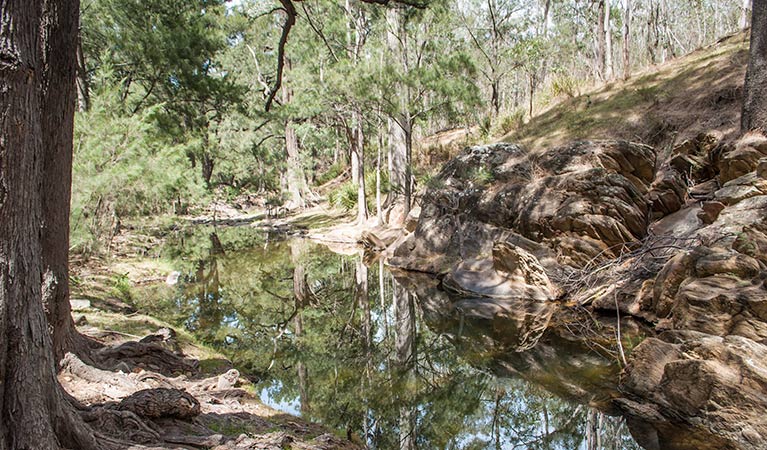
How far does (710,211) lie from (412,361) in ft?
17.7

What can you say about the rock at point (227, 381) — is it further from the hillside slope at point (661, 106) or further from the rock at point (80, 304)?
the hillside slope at point (661, 106)

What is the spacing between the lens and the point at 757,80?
9.51 m

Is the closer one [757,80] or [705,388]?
[705,388]

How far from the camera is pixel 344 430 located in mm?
4707

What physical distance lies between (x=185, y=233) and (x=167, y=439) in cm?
1993

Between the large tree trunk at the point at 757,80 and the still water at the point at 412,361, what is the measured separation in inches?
214

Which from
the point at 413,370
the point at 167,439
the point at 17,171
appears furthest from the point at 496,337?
the point at 17,171

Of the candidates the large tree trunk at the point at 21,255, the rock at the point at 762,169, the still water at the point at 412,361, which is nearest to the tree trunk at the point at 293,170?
the still water at the point at 412,361

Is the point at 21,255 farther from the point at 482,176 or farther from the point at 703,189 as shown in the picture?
the point at 482,176

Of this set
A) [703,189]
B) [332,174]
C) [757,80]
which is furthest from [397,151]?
[332,174]

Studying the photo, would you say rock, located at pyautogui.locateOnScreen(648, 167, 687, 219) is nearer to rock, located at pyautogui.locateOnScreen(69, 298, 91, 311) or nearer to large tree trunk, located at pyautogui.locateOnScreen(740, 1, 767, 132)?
large tree trunk, located at pyautogui.locateOnScreen(740, 1, 767, 132)

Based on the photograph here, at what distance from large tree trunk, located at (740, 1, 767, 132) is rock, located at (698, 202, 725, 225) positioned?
8.74ft

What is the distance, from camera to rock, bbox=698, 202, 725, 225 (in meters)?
7.74

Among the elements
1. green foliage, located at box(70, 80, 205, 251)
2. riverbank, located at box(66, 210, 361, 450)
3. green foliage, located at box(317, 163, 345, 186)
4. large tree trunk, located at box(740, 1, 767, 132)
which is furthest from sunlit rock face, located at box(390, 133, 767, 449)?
green foliage, located at box(317, 163, 345, 186)
